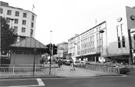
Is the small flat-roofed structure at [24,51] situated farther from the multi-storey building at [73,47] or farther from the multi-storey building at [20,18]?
the multi-storey building at [73,47]

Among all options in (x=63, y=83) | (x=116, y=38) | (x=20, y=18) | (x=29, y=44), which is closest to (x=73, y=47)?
(x=116, y=38)

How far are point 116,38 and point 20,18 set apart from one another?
37.3m

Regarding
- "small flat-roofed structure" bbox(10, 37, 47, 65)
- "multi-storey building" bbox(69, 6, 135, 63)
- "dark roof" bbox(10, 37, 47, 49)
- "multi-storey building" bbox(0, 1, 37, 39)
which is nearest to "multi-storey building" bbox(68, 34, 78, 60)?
"multi-storey building" bbox(69, 6, 135, 63)

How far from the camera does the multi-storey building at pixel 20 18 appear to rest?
1548 inches

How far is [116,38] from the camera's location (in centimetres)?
4806

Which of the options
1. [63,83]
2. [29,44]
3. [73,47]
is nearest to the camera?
[63,83]

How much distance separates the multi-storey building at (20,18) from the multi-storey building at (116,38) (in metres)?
24.5

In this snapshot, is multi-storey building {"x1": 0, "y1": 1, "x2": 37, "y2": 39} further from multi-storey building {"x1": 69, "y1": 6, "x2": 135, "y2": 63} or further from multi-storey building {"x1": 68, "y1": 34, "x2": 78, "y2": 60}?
multi-storey building {"x1": 68, "y1": 34, "x2": 78, "y2": 60}

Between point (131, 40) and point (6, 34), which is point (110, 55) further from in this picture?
point (6, 34)

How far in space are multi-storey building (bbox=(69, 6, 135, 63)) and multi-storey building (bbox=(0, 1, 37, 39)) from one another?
A: 80.5 feet

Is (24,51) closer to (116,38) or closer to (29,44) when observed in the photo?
(29,44)

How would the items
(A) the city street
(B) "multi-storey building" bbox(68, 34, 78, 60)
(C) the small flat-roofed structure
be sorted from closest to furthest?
1. (A) the city street
2. (C) the small flat-roofed structure
3. (B) "multi-storey building" bbox(68, 34, 78, 60)

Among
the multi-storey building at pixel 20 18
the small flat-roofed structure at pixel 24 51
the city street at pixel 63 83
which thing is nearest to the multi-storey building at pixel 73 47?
the multi-storey building at pixel 20 18

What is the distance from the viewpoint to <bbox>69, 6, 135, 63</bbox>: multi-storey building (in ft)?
138
